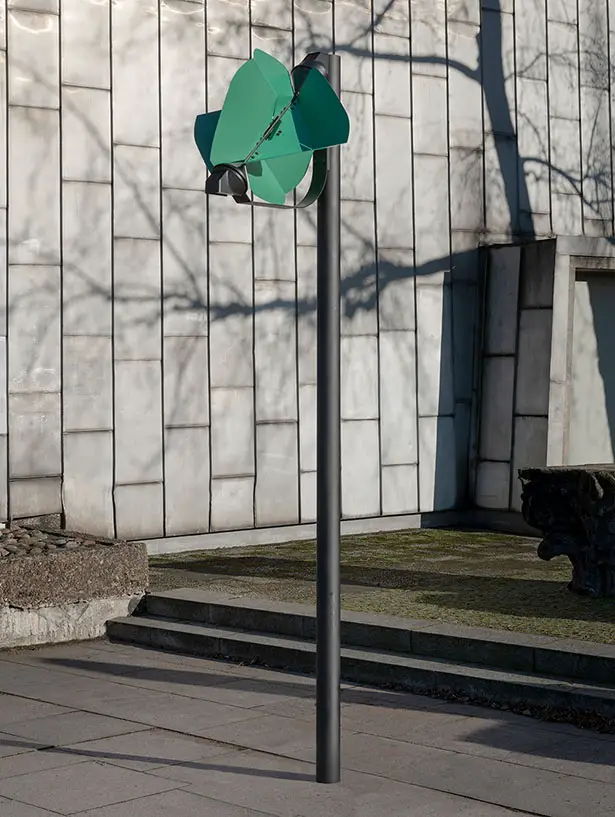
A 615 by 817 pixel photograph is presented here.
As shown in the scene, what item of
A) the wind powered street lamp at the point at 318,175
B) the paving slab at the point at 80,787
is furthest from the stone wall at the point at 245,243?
the wind powered street lamp at the point at 318,175

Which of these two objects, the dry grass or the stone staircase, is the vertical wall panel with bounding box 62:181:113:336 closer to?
the dry grass

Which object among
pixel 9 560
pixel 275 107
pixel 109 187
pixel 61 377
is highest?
pixel 109 187

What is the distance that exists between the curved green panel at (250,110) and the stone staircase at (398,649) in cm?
366

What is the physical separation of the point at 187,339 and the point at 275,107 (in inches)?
308

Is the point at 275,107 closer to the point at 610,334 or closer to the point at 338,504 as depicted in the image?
the point at 338,504

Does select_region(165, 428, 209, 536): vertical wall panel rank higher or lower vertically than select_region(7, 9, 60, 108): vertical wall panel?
lower

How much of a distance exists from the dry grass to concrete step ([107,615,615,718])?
0.74 metres

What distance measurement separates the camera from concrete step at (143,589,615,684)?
7.76m

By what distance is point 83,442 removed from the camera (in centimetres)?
1288

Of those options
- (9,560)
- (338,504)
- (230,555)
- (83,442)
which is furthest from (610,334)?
(338,504)

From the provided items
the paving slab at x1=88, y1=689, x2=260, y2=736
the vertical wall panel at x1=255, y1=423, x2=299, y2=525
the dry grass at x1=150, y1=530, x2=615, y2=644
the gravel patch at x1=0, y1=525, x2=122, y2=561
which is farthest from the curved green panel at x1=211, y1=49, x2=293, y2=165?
the vertical wall panel at x1=255, y1=423, x2=299, y2=525

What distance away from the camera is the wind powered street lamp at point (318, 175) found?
19.1 feet

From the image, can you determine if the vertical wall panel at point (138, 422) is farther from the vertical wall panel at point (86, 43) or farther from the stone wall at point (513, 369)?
the stone wall at point (513, 369)

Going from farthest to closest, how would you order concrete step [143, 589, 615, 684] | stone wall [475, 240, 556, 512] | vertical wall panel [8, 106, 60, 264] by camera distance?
1. stone wall [475, 240, 556, 512]
2. vertical wall panel [8, 106, 60, 264]
3. concrete step [143, 589, 615, 684]
